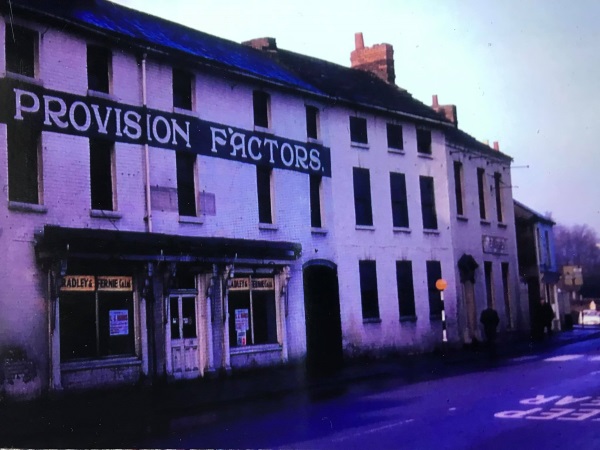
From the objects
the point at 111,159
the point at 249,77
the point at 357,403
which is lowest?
the point at 357,403

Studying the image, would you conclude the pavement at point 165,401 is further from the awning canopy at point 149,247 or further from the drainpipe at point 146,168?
the drainpipe at point 146,168

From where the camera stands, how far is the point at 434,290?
29.5m

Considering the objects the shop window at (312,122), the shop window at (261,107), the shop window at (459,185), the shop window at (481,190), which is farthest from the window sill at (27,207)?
the shop window at (481,190)

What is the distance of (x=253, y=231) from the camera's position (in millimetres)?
21938

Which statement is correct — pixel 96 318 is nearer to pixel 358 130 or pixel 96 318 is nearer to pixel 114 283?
pixel 114 283

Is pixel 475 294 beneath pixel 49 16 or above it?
beneath

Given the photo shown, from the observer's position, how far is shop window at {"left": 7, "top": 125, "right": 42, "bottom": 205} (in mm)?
16031

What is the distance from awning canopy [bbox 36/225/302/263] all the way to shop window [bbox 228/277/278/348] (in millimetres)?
979

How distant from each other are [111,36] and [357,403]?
36.5 feet

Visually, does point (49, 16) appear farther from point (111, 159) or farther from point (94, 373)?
point (94, 373)

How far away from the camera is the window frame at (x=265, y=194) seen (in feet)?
73.9

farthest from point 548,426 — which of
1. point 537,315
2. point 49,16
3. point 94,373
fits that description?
point 537,315

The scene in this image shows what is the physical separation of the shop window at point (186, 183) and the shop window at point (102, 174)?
227cm

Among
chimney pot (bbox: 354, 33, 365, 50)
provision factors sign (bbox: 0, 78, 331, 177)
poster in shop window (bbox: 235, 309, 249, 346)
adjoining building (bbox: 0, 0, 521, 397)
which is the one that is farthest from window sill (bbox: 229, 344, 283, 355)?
chimney pot (bbox: 354, 33, 365, 50)
